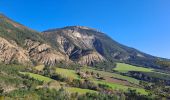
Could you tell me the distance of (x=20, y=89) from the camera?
164 m

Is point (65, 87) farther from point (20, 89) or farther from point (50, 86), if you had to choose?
point (20, 89)

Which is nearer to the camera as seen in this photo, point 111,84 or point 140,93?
point 140,93

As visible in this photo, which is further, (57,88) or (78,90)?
(57,88)

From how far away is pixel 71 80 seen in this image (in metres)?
196

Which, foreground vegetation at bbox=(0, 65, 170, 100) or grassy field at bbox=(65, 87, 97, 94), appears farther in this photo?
grassy field at bbox=(65, 87, 97, 94)

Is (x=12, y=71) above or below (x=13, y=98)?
above

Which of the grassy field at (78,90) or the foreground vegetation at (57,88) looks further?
the grassy field at (78,90)

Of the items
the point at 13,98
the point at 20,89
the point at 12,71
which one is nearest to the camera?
the point at 13,98

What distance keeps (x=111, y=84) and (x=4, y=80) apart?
217ft

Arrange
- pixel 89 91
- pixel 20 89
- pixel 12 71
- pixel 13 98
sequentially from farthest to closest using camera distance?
1. pixel 12 71
2. pixel 89 91
3. pixel 20 89
4. pixel 13 98

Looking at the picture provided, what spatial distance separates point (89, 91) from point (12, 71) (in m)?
49.7

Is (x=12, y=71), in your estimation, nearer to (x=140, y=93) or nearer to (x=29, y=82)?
(x=29, y=82)

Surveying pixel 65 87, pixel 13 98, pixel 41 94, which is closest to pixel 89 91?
pixel 65 87

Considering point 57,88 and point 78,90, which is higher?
point 57,88
